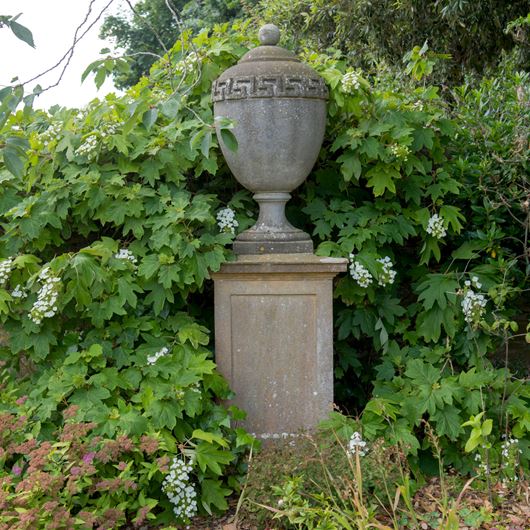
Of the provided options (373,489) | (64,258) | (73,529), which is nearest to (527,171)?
(373,489)

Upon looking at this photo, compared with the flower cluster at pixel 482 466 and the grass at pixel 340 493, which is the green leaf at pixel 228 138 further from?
the flower cluster at pixel 482 466

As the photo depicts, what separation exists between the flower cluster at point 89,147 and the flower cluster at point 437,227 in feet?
6.61

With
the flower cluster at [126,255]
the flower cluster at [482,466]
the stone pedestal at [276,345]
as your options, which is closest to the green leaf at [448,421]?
the flower cluster at [482,466]

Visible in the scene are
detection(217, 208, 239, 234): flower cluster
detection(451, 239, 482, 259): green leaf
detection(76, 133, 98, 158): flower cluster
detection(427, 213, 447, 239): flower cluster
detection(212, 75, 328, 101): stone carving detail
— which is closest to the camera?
detection(212, 75, 328, 101): stone carving detail

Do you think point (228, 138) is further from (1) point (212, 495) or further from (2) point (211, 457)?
(1) point (212, 495)

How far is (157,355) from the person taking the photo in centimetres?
367

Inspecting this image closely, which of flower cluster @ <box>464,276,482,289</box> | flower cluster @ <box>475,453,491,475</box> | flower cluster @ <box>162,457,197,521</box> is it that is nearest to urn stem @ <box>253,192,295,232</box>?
flower cluster @ <box>464,276,482,289</box>

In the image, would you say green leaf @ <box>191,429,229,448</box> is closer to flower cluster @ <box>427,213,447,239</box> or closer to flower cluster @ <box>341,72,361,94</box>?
flower cluster @ <box>427,213,447,239</box>

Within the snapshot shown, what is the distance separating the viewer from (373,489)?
134 inches

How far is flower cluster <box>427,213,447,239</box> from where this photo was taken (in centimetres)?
426

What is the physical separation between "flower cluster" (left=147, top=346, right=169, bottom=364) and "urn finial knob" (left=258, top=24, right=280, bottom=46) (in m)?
1.85

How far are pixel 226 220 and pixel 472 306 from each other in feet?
4.91

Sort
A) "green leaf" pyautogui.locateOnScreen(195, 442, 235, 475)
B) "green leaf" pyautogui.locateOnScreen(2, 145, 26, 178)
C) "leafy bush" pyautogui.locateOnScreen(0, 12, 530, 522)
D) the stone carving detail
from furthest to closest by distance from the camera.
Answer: the stone carving detail, "leafy bush" pyautogui.locateOnScreen(0, 12, 530, 522), "green leaf" pyautogui.locateOnScreen(195, 442, 235, 475), "green leaf" pyautogui.locateOnScreen(2, 145, 26, 178)

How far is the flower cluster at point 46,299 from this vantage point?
11.8 ft
